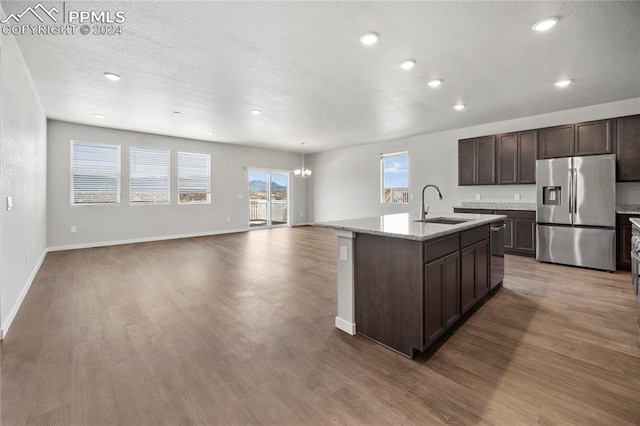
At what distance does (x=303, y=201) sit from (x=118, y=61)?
307 inches

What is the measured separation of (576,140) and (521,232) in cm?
171

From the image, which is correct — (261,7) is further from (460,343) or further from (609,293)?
(609,293)

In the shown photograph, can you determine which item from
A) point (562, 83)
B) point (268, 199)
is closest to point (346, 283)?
point (562, 83)

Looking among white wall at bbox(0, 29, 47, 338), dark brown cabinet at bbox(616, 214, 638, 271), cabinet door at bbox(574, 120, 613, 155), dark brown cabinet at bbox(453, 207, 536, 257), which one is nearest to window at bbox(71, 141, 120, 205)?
white wall at bbox(0, 29, 47, 338)

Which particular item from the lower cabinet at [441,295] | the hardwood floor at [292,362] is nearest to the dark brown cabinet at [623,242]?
the hardwood floor at [292,362]

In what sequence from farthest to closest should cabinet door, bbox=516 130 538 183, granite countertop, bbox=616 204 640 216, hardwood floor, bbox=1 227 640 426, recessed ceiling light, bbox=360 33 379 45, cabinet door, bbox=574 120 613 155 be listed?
cabinet door, bbox=516 130 538 183 < cabinet door, bbox=574 120 613 155 < granite countertop, bbox=616 204 640 216 < recessed ceiling light, bbox=360 33 379 45 < hardwood floor, bbox=1 227 640 426

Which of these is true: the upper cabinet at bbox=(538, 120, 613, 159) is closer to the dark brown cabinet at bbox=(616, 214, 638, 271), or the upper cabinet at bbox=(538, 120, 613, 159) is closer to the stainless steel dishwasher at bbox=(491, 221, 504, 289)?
the dark brown cabinet at bbox=(616, 214, 638, 271)

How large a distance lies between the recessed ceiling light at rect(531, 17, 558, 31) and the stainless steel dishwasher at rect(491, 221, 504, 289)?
A: 6.15 feet

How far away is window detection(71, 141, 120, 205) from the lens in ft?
20.3

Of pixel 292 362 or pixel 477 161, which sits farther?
pixel 477 161

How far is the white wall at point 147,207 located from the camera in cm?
596

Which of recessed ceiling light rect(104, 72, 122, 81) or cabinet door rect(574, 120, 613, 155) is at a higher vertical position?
recessed ceiling light rect(104, 72, 122, 81)

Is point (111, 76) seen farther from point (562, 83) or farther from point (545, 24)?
point (562, 83)

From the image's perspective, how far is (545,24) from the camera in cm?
254
